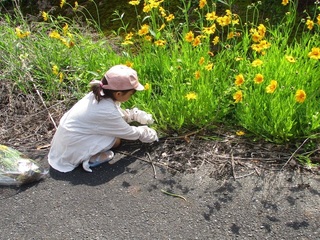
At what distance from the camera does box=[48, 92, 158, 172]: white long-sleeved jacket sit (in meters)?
2.77

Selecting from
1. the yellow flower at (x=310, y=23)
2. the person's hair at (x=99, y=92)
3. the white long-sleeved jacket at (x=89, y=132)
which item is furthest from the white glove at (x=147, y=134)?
the yellow flower at (x=310, y=23)

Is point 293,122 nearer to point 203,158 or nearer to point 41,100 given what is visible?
point 203,158

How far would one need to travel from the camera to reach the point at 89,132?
283cm

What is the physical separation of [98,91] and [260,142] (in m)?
1.08

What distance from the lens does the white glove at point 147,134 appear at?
9.36 feet

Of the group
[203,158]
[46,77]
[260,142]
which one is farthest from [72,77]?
[260,142]

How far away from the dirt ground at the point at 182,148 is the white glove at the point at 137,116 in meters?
0.16

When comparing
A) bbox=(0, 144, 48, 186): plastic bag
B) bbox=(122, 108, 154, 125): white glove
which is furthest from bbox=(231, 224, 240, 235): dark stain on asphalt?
bbox=(0, 144, 48, 186): plastic bag

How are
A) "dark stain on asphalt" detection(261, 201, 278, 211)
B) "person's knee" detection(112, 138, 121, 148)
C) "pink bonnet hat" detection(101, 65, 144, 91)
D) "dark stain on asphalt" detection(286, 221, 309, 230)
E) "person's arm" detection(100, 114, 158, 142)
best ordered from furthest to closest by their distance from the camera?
"person's knee" detection(112, 138, 121, 148), "person's arm" detection(100, 114, 158, 142), "pink bonnet hat" detection(101, 65, 144, 91), "dark stain on asphalt" detection(261, 201, 278, 211), "dark stain on asphalt" detection(286, 221, 309, 230)

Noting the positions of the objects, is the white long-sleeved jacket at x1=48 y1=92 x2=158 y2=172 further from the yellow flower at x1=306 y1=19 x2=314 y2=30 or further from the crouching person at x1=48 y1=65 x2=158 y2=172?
the yellow flower at x1=306 y1=19 x2=314 y2=30

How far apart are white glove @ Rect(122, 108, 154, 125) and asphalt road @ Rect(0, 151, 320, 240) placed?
1.09 ft

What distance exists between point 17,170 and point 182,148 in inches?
42.1

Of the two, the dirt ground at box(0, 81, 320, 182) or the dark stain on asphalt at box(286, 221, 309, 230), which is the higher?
the dirt ground at box(0, 81, 320, 182)

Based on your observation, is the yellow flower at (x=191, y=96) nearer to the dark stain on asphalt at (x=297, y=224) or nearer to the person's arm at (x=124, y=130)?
the person's arm at (x=124, y=130)
